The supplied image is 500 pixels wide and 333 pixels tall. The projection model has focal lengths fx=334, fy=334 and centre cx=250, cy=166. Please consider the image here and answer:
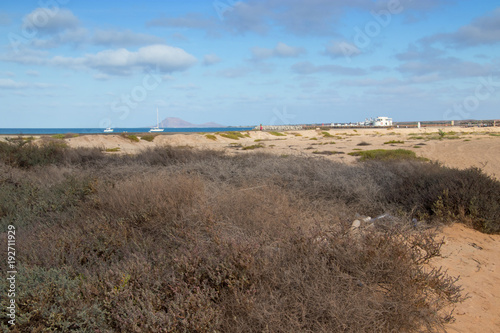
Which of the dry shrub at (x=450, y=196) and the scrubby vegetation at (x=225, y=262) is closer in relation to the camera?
the scrubby vegetation at (x=225, y=262)

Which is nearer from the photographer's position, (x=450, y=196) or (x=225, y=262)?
(x=225, y=262)

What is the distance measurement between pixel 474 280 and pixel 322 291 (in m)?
2.49

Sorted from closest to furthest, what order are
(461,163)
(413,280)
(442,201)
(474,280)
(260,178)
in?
(413,280) < (474,280) < (442,201) < (260,178) < (461,163)

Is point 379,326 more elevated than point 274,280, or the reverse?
point 274,280

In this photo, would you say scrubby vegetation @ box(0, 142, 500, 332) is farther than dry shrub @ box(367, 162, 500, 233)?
No

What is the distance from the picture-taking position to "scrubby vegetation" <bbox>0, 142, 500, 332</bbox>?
2.56 metres

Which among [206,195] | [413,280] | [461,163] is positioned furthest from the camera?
[461,163]

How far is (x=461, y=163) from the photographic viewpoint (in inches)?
534

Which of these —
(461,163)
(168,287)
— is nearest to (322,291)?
(168,287)

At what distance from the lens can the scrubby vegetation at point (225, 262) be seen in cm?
256

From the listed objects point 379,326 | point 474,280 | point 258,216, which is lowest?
point 474,280

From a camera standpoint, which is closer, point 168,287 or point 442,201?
point 168,287

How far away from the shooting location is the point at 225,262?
2900 millimetres

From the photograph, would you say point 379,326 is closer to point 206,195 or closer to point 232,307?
point 232,307
